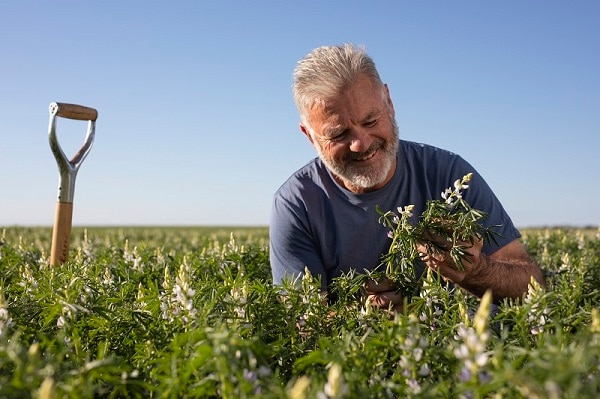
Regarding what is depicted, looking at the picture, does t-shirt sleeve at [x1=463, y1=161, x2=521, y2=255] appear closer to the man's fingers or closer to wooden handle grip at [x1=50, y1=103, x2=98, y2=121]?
the man's fingers

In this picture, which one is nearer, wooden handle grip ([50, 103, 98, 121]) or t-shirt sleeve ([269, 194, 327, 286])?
t-shirt sleeve ([269, 194, 327, 286])

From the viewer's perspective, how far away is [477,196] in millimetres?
5504

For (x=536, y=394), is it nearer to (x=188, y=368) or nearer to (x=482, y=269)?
(x=188, y=368)

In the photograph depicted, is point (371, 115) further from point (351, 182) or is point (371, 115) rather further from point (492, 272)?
point (492, 272)

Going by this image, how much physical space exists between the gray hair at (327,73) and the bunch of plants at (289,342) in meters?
1.90

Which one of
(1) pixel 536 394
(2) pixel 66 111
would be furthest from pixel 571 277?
(2) pixel 66 111

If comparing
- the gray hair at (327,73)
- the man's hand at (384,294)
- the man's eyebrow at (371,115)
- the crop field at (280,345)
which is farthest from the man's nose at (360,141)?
the crop field at (280,345)

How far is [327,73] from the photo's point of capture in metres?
5.34

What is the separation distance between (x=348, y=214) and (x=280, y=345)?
282 centimetres

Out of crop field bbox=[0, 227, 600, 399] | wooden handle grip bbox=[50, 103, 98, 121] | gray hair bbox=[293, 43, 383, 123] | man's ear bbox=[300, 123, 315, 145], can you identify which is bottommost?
crop field bbox=[0, 227, 600, 399]

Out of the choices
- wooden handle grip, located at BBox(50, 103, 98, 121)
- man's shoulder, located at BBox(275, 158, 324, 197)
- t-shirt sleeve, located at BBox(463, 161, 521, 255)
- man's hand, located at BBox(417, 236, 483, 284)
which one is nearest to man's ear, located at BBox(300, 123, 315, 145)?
man's shoulder, located at BBox(275, 158, 324, 197)

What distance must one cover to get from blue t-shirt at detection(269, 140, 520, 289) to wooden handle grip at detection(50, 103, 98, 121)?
238 centimetres

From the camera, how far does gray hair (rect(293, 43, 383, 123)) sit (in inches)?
207

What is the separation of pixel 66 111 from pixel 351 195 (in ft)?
10.3
